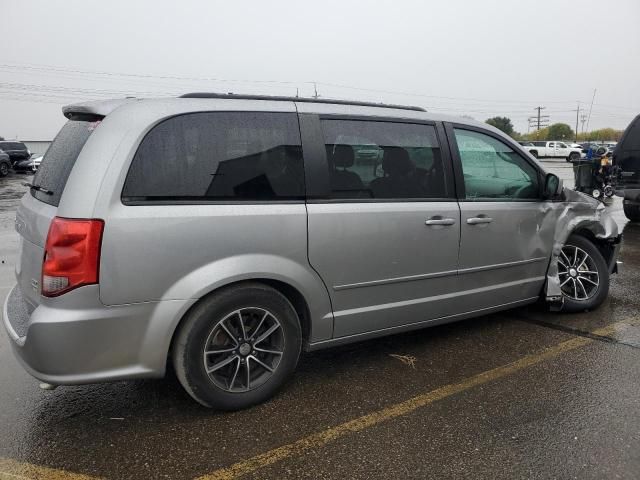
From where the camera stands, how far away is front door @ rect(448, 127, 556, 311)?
150 inches

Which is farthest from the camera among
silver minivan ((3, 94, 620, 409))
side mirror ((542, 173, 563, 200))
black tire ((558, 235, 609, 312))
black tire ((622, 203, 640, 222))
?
black tire ((622, 203, 640, 222))

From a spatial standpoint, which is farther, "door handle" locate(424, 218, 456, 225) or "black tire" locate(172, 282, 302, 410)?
"door handle" locate(424, 218, 456, 225)

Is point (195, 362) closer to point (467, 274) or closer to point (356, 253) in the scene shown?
point (356, 253)

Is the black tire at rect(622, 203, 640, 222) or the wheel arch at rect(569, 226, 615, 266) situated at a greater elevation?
the wheel arch at rect(569, 226, 615, 266)

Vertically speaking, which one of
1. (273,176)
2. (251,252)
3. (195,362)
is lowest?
(195,362)

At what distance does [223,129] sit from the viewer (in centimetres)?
292

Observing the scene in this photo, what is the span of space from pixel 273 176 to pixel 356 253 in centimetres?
71

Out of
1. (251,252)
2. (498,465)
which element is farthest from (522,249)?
(251,252)

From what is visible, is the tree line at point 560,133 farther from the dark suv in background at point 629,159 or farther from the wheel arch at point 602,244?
the wheel arch at point 602,244

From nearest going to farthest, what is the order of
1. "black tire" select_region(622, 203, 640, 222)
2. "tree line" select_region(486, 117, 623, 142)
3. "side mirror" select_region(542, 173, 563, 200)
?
"side mirror" select_region(542, 173, 563, 200) → "black tire" select_region(622, 203, 640, 222) → "tree line" select_region(486, 117, 623, 142)

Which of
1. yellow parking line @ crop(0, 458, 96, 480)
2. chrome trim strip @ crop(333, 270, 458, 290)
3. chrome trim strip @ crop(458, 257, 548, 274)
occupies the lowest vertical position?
yellow parking line @ crop(0, 458, 96, 480)

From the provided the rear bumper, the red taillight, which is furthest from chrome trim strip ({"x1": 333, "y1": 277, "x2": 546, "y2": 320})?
the red taillight

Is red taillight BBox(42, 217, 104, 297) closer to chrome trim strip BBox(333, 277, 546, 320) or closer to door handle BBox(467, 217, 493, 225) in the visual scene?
→ chrome trim strip BBox(333, 277, 546, 320)

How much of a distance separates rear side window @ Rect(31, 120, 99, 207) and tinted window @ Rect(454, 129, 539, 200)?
2.55 m
